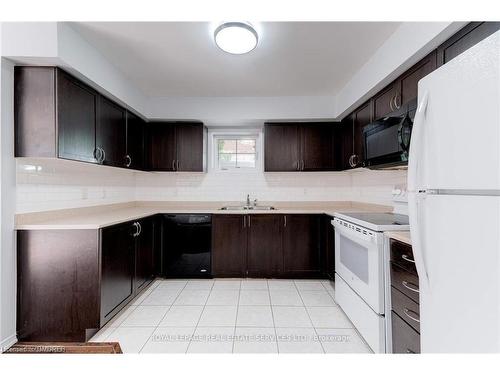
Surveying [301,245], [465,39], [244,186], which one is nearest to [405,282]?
[465,39]

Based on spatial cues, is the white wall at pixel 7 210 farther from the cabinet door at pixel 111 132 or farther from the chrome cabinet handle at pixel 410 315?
the chrome cabinet handle at pixel 410 315

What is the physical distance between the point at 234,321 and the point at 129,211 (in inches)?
71.2

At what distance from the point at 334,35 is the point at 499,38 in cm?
147

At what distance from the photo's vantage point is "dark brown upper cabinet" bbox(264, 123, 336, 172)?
11.5ft

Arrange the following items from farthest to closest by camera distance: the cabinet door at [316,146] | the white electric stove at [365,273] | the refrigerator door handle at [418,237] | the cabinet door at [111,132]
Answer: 1. the cabinet door at [316,146]
2. the cabinet door at [111,132]
3. the white electric stove at [365,273]
4. the refrigerator door handle at [418,237]

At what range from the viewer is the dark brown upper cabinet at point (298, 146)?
3.50 metres

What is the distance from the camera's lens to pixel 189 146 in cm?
353

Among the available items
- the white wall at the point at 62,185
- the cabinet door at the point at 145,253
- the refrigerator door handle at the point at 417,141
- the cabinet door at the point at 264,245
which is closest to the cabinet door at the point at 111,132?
the white wall at the point at 62,185

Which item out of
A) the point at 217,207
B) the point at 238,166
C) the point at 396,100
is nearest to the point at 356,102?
the point at 396,100

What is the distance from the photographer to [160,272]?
324cm

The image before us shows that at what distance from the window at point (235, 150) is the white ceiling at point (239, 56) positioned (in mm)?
827

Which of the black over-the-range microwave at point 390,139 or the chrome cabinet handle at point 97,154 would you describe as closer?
the black over-the-range microwave at point 390,139

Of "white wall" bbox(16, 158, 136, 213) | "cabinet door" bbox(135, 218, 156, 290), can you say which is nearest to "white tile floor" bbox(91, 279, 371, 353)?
"cabinet door" bbox(135, 218, 156, 290)
